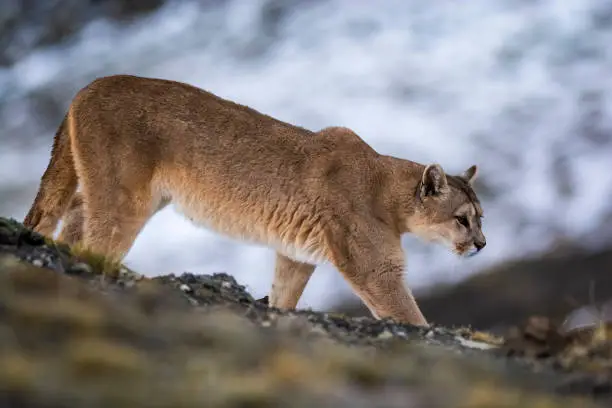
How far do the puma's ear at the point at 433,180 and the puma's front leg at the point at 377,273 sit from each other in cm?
99

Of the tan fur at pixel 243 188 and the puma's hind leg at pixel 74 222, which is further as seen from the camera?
the puma's hind leg at pixel 74 222

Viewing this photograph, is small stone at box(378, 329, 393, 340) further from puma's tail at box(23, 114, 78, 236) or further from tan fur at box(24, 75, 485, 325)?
puma's tail at box(23, 114, 78, 236)

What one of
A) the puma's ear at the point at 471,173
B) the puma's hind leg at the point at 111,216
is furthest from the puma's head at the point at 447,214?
the puma's hind leg at the point at 111,216

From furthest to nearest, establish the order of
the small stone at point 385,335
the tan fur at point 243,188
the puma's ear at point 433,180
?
the puma's ear at point 433,180 < the tan fur at point 243,188 < the small stone at point 385,335

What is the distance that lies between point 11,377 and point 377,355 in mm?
A: 2968

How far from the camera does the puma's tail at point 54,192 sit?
11.2 meters

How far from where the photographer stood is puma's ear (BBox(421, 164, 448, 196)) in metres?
12.1

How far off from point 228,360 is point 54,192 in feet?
22.2

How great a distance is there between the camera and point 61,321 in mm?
5320

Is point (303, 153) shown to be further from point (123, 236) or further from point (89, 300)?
point (89, 300)

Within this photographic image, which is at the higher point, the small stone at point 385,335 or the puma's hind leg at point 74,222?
the puma's hind leg at point 74,222

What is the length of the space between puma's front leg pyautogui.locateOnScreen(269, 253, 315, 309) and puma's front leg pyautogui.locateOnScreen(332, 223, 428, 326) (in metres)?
0.92

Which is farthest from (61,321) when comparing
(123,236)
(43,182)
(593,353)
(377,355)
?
(43,182)

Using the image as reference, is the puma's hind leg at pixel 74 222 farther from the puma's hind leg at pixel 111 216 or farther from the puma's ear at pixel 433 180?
the puma's ear at pixel 433 180
